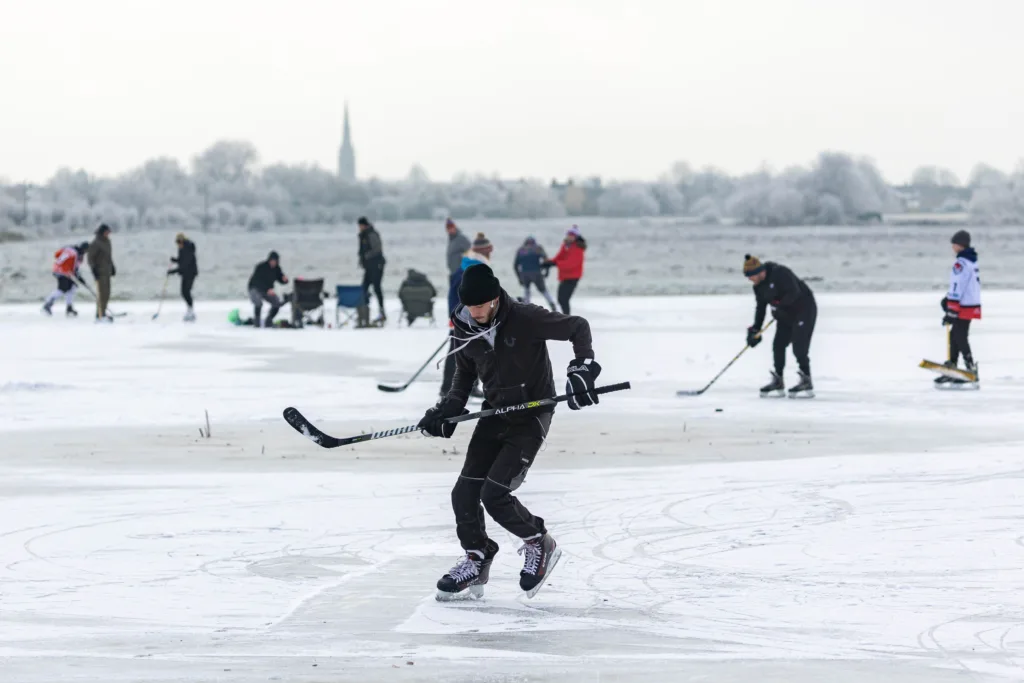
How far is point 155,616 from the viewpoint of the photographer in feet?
18.4

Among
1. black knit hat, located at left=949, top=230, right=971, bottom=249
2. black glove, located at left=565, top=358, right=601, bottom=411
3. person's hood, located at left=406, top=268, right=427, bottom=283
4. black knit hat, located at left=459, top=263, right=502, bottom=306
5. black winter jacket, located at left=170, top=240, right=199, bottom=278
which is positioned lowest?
person's hood, located at left=406, top=268, right=427, bottom=283

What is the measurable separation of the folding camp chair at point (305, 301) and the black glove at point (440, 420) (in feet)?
53.3

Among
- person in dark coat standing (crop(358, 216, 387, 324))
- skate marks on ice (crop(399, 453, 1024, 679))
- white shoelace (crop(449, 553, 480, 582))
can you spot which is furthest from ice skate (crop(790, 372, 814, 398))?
person in dark coat standing (crop(358, 216, 387, 324))

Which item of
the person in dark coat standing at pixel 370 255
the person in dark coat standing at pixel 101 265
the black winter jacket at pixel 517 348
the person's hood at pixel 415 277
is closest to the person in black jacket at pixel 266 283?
the person in dark coat standing at pixel 370 255

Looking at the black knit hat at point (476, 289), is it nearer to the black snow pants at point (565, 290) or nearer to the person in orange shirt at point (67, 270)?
the black snow pants at point (565, 290)

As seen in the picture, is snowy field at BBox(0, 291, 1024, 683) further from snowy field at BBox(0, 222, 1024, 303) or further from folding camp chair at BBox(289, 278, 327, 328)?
snowy field at BBox(0, 222, 1024, 303)

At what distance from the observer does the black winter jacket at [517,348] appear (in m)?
5.84

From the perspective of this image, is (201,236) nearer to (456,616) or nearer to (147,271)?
(147,271)

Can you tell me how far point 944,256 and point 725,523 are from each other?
54236mm

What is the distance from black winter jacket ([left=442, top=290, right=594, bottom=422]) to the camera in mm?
5836

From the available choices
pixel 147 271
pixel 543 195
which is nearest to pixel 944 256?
pixel 147 271

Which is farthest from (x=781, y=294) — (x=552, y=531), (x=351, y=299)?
(x=351, y=299)

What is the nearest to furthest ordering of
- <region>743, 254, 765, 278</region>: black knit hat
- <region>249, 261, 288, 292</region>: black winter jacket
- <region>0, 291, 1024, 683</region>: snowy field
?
1. <region>0, 291, 1024, 683</region>: snowy field
2. <region>743, 254, 765, 278</region>: black knit hat
3. <region>249, 261, 288, 292</region>: black winter jacket

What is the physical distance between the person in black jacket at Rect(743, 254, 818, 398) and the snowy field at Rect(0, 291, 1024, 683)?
13.7 inches
